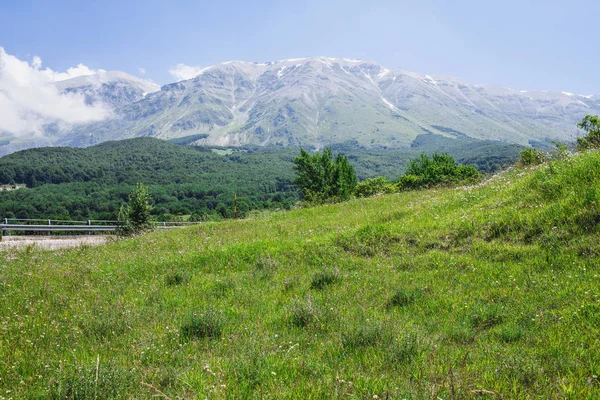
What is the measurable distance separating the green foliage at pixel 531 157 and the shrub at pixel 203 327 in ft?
50.8

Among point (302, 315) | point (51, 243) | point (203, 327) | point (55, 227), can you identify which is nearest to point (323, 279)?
point (302, 315)

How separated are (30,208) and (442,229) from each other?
153m

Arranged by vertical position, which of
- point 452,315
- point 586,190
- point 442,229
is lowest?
point 452,315

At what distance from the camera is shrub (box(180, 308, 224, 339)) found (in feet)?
17.1

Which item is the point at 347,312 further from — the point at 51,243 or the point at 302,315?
the point at 51,243

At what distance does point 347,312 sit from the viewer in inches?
229

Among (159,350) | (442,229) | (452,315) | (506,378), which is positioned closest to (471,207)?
(442,229)

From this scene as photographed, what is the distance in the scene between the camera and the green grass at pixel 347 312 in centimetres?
368

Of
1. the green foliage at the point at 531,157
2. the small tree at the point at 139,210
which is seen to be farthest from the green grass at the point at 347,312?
the small tree at the point at 139,210

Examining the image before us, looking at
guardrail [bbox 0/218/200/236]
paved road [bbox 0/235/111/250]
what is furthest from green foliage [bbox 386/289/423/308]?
guardrail [bbox 0/218/200/236]

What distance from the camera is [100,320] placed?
5.58 m

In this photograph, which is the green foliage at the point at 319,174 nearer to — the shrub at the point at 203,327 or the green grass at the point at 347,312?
the green grass at the point at 347,312

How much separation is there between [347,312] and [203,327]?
7.98ft

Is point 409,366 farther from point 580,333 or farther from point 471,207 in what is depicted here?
point 471,207
